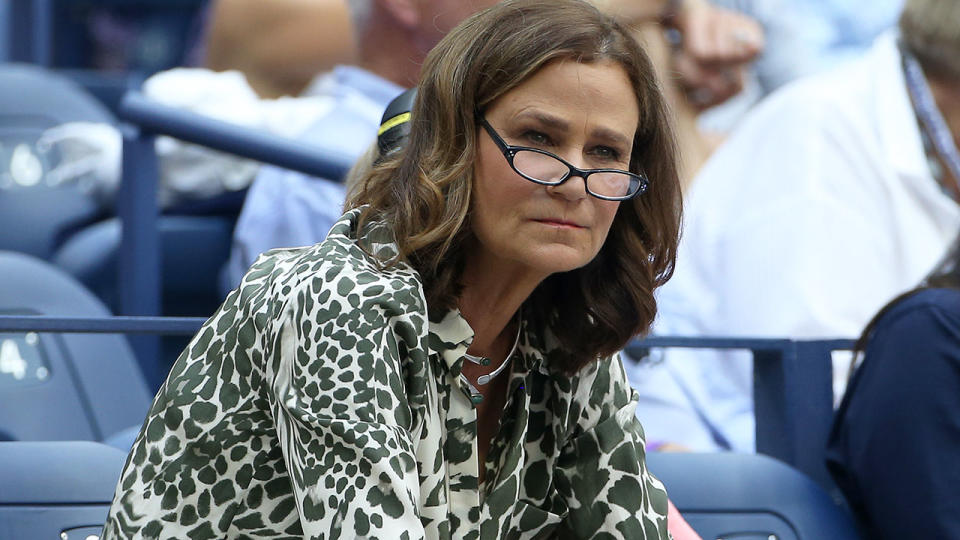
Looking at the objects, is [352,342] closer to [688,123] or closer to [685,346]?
[685,346]

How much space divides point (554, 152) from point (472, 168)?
0.09 metres

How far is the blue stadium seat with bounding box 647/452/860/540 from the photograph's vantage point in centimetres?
208

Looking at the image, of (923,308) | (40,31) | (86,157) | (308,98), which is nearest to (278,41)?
(308,98)

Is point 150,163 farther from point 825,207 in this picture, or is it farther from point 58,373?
point 825,207

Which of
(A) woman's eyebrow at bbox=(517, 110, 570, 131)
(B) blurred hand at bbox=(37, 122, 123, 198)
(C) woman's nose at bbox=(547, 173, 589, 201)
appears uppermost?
(A) woman's eyebrow at bbox=(517, 110, 570, 131)

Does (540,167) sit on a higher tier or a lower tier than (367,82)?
higher

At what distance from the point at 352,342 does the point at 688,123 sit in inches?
112

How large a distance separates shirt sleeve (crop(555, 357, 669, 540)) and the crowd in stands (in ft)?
2.71

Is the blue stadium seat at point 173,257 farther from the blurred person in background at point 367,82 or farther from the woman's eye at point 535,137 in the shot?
the woman's eye at point 535,137

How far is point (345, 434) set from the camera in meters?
1.30

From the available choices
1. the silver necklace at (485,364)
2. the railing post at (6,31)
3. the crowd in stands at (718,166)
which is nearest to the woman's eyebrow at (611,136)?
the silver necklace at (485,364)

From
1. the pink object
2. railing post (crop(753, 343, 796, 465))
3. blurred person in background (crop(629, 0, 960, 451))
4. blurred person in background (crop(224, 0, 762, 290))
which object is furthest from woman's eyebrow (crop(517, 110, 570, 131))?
blurred person in background (crop(629, 0, 960, 451))

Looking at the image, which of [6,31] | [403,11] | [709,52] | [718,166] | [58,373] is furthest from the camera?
[6,31]

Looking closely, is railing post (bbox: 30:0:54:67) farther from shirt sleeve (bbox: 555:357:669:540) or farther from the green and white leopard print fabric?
shirt sleeve (bbox: 555:357:669:540)
